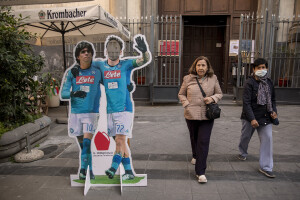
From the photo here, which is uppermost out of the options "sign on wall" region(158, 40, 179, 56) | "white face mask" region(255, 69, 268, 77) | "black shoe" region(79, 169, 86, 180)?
"sign on wall" region(158, 40, 179, 56)

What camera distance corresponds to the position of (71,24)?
24.2 feet

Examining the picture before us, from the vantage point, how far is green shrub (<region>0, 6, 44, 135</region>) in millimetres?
4652

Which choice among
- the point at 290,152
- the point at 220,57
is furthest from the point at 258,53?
the point at 290,152

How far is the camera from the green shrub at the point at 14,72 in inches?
183

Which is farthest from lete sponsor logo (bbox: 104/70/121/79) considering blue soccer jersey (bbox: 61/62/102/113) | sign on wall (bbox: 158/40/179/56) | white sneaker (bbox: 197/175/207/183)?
sign on wall (bbox: 158/40/179/56)

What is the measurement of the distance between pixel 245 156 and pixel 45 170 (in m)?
3.50

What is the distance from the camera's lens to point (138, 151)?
16.5 ft

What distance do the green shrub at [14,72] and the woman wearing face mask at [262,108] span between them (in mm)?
4029

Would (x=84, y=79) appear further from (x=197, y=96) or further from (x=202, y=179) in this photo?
(x=202, y=179)

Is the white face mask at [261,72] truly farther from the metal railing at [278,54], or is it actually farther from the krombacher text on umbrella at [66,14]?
the metal railing at [278,54]

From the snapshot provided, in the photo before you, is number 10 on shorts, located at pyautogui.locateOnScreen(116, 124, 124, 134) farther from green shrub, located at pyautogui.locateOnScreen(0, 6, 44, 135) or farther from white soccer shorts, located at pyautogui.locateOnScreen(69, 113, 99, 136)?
green shrub, located at pyautogui.locateOnScreen(0, 6, 44, 135)

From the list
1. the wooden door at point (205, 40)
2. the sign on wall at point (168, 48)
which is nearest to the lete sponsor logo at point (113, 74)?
the sign on wall at point (168, 48)

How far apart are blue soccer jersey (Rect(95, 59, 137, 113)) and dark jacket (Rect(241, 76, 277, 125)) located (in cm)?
187

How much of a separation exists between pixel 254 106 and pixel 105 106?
2.31 meters
